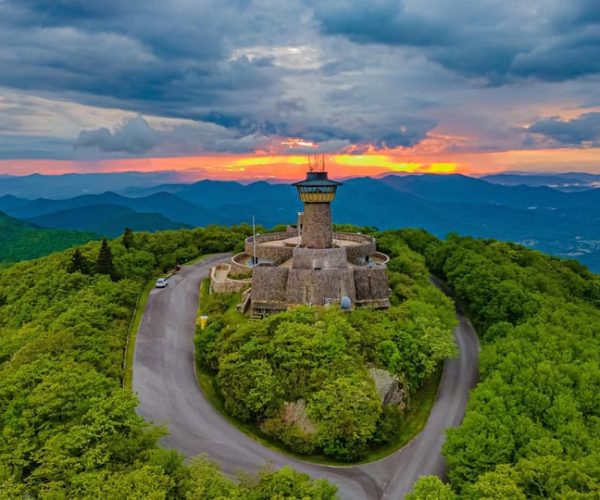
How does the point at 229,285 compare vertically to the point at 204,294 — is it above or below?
above

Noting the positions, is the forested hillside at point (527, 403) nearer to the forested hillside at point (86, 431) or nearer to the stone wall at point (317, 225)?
the forested hillside at point (86, 431)

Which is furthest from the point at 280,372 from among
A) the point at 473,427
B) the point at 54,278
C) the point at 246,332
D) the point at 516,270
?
the point at 516,270

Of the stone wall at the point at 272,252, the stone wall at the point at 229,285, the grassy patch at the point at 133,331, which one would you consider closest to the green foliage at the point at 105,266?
the grassy patch at the point at 133,331

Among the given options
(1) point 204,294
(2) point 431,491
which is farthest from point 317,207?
(2) point 431,491

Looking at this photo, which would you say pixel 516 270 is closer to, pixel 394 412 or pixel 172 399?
pixel 394 412

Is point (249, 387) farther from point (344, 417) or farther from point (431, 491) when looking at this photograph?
point (431, 491)

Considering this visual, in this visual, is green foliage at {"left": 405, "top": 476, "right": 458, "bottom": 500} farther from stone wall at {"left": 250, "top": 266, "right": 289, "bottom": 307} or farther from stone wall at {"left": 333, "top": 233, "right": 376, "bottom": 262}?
stone wall at {"left": 333, "top": 233, "right": 376, "bottom": 262}

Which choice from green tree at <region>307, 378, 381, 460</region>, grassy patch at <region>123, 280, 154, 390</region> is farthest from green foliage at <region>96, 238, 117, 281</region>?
green tree at <region>307, 378, 381, 460</region>

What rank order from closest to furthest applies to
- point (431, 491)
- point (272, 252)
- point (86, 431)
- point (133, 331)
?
1. point (431, 491)
2. point (86, 431)
3. point (133, 331)
4. point (272, 252)
